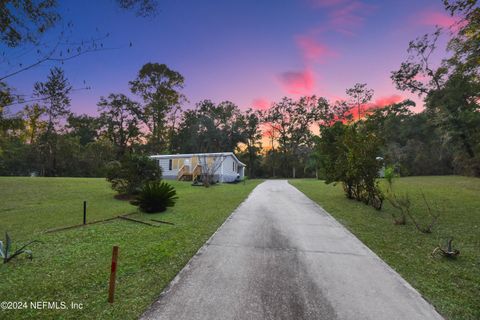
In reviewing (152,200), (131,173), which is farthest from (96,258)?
(131,173)

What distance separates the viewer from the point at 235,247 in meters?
4.82

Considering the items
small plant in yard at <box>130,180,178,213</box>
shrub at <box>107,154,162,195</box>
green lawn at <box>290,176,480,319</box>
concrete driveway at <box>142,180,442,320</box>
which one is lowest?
green lawn at <box>290,176,480,319</box>

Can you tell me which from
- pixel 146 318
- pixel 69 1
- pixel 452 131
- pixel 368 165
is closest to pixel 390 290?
pixel 146 318

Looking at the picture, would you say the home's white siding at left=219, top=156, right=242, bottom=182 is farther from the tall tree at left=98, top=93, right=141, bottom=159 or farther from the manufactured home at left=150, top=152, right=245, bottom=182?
the tall tree at left=98, top=93, right=141, bottom=159

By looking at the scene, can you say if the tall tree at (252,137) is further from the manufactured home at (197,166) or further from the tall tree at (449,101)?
the tall tree at (449,101)

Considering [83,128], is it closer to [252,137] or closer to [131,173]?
[252,137]

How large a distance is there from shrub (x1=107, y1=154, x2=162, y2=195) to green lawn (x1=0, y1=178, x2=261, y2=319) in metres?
3.04

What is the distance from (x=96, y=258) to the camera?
4.20 metres

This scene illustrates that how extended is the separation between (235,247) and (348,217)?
4971 millimetres

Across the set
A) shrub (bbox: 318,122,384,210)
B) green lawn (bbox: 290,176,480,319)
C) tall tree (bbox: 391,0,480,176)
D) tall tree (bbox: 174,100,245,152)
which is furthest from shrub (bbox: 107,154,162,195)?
tall tree (bbox: 174,100,245,152)

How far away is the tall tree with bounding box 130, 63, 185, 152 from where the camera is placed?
34594 millimetres

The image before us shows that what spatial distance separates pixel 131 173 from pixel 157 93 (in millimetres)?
26969

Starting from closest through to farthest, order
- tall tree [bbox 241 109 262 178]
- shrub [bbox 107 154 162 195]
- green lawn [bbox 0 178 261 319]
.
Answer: green lawn [bbox 0 178 261 319]
shrub [bbox 107 154 162 195]
tall tree [bbox 241 109 262 178]

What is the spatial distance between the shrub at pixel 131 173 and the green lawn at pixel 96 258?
9.98 feet
